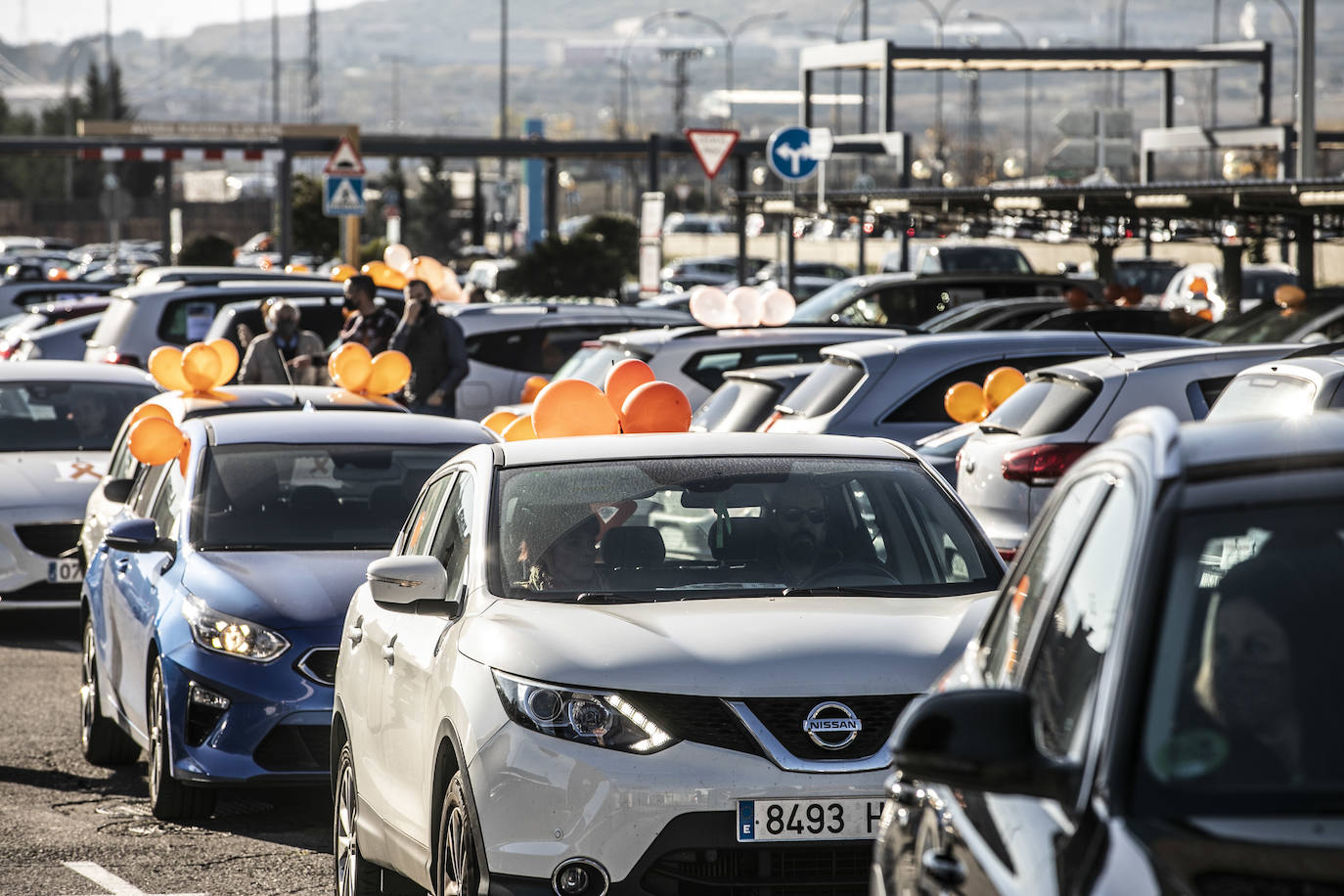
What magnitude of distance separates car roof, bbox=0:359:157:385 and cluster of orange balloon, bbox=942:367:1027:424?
5482 millimetres

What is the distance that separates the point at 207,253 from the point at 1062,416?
136ft

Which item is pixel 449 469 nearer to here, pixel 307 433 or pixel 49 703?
pixel 307 433

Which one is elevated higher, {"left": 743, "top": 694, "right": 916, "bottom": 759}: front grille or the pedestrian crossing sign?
the pedestrian crossing sign

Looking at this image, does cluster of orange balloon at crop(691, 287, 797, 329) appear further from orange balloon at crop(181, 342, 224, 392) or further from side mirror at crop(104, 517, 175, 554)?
side mirror at crop(104, 517, 175, 554)

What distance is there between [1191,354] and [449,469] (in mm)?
5168

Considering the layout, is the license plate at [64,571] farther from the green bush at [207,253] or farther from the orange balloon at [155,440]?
the green bush at [207,253]

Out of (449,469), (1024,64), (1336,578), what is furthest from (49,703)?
(1024,64)

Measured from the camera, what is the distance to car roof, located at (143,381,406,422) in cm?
1083

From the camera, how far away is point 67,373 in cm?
1455

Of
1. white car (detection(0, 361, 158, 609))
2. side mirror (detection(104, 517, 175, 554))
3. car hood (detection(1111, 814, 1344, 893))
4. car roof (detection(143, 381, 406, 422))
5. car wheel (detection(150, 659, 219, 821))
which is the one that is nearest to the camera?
car hood (detection(1111, 814, 1344, 893))

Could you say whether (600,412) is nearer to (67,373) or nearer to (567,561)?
(567,561)

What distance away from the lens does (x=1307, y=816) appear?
8.55ft

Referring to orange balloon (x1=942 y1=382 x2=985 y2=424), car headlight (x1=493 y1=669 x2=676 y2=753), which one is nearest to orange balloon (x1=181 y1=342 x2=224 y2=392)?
orange balloon (x1=942 y1=382 x2=985 y2=424)

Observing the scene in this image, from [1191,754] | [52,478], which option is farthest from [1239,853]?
[52,478]
